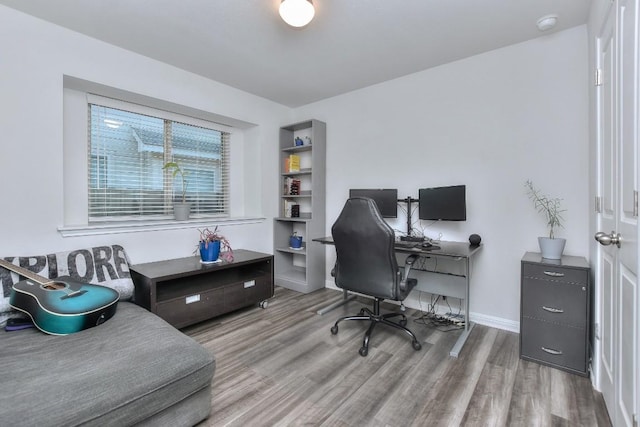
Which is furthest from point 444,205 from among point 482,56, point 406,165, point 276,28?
point 276,28

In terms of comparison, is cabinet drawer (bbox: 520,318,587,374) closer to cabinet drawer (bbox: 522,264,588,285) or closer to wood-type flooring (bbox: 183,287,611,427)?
wood-type flooring (bbox: 183,287,611,427)

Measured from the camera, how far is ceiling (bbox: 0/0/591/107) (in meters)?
2.04

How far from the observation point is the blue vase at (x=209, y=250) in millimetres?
2786

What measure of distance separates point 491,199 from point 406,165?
2.93 feet

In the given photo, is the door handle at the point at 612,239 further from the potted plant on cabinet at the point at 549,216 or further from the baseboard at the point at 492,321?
the baseboard at the point at 492,321

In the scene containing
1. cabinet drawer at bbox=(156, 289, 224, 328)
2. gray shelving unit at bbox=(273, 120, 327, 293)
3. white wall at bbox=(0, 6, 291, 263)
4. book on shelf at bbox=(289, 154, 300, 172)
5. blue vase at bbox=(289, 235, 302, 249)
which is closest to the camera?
white wall at bbox=(0, 6, 291, 263)

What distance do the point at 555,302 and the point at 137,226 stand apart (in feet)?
11.1

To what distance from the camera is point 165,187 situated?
3232 millimetres

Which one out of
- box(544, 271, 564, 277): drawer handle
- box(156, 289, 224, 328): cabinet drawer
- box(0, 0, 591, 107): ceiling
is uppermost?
box(0, 0, 591, 107): ceiling

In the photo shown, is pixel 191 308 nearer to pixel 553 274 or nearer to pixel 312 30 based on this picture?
pixel 312 30

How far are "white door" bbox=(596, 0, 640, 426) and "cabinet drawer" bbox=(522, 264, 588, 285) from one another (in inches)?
6.4

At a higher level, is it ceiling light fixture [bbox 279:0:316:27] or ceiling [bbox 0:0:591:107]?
ceiling [bbox 0:0:591:107]

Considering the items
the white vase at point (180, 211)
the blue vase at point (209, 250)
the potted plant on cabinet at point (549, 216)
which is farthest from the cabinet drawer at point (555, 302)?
the white vase at point (180, 211)

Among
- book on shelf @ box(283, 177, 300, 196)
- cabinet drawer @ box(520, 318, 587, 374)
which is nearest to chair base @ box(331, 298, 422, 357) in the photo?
cabinet drawer @ box(520, 318, 587, 374)
